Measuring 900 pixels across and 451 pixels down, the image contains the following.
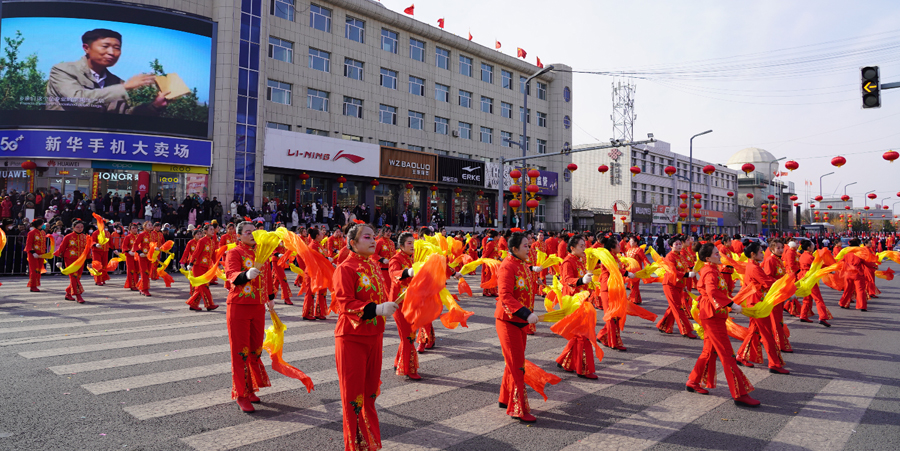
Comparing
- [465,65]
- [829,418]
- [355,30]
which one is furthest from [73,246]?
[465,65]

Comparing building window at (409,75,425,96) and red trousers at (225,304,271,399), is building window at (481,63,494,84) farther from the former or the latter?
red trousers at (225,304,271,399)

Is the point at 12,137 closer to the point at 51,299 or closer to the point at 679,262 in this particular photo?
the point at 51,299

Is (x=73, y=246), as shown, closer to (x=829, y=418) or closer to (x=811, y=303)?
(x=829, y=418)

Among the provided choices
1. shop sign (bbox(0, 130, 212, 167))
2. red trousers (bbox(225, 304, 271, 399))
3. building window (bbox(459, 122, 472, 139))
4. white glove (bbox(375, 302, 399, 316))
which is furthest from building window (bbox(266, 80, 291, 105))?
white glove (bbox(375, 302, 399, 316))

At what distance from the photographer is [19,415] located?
4.72 meters

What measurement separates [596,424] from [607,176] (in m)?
54.8

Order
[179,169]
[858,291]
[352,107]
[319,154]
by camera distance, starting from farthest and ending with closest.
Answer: [352,107] < [319,154] < [179,169] < [858,291]

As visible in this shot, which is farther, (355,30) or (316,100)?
(355,30)

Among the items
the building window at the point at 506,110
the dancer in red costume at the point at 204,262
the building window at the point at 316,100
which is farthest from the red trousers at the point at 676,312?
the building window at the point at 506,110

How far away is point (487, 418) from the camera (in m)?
Result: 5.00

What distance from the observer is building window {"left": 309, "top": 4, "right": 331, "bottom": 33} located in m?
30.1

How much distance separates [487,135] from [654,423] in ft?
118

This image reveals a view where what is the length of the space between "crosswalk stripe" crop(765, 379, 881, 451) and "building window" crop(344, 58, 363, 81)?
96.9ft

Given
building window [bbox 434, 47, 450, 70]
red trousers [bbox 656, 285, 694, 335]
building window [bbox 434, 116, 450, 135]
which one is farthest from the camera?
building window [bbox 434, 47, 450, 70]
